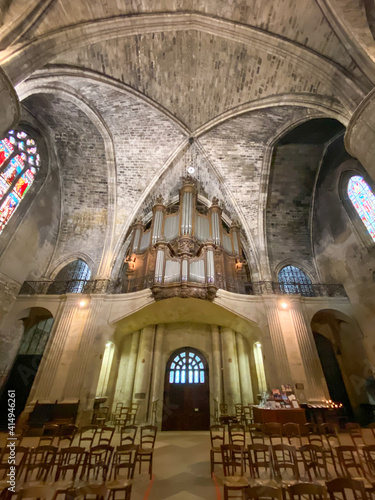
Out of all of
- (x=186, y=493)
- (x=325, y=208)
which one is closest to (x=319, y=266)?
(x=325, y=208)

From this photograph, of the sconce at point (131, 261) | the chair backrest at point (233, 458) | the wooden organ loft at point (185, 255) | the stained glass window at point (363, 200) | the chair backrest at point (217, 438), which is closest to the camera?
the chair backrest at point (233, 458)

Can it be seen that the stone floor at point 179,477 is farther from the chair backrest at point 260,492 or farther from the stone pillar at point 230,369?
the stone pillar at point 230,369

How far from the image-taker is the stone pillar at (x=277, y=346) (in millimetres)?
8047

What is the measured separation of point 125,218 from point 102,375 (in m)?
7.48

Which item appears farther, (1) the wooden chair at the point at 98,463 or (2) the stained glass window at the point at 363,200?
(2) the stained glass window at the point at 363,200

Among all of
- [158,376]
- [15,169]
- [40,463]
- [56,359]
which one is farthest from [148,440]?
[15,169]

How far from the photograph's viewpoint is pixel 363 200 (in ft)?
31.6

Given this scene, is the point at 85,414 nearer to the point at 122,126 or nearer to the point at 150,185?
the point at 150,185

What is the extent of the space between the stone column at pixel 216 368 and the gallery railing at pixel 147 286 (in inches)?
95.7

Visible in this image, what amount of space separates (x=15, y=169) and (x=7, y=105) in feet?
20.1

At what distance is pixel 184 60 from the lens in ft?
29.0

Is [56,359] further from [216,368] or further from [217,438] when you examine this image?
[216,368]

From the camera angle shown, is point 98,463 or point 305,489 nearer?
point 305,489

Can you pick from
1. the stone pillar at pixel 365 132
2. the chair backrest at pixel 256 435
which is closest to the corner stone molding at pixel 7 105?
the stone pillar at pixel 365 132
